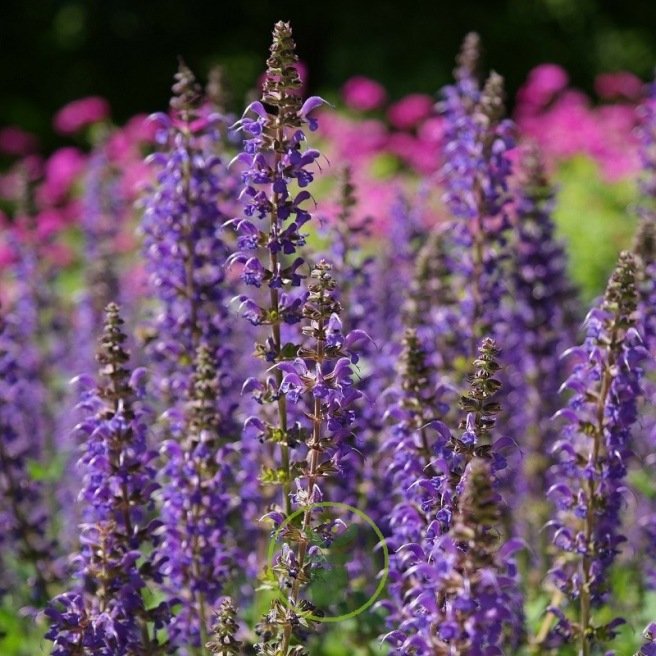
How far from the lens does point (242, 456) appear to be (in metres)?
6.85

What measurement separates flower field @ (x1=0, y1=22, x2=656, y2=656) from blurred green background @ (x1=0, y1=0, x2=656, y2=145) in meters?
18.2

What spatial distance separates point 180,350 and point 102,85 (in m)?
23.7

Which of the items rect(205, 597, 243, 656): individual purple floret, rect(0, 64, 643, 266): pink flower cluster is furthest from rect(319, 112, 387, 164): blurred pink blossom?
rect(205, 597, 243, 656): individual purple floret

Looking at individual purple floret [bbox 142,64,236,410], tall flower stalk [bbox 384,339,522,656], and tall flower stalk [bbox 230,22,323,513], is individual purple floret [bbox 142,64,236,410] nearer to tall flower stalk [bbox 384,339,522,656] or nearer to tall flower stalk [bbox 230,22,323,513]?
tall flower stalk [bbox 230,22,323,513]

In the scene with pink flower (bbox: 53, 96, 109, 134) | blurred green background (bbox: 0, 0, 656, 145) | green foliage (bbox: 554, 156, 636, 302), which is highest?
blurred green background (bbox: 0, 0, 656, 145)

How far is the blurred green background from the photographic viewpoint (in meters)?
28.0

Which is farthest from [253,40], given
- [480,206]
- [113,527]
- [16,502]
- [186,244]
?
[113,527]

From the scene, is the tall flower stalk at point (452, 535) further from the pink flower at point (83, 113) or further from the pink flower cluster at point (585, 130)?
the pink flower at point (83, 113)

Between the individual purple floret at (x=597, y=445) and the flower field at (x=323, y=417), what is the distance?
2 centimetres

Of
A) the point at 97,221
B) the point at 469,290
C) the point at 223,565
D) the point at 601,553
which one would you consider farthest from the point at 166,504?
the point at 97,221

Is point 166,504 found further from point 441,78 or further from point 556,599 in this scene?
point 441,78

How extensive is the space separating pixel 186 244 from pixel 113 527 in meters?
2.18

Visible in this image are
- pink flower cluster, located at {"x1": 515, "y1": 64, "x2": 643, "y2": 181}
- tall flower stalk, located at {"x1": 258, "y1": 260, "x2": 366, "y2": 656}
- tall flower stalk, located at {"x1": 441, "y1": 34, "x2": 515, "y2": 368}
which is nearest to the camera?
tall flower stalk, located at {"x1": 258, "y1": 260, "x2": 366, "y2": 656}

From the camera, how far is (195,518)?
18.2ft
